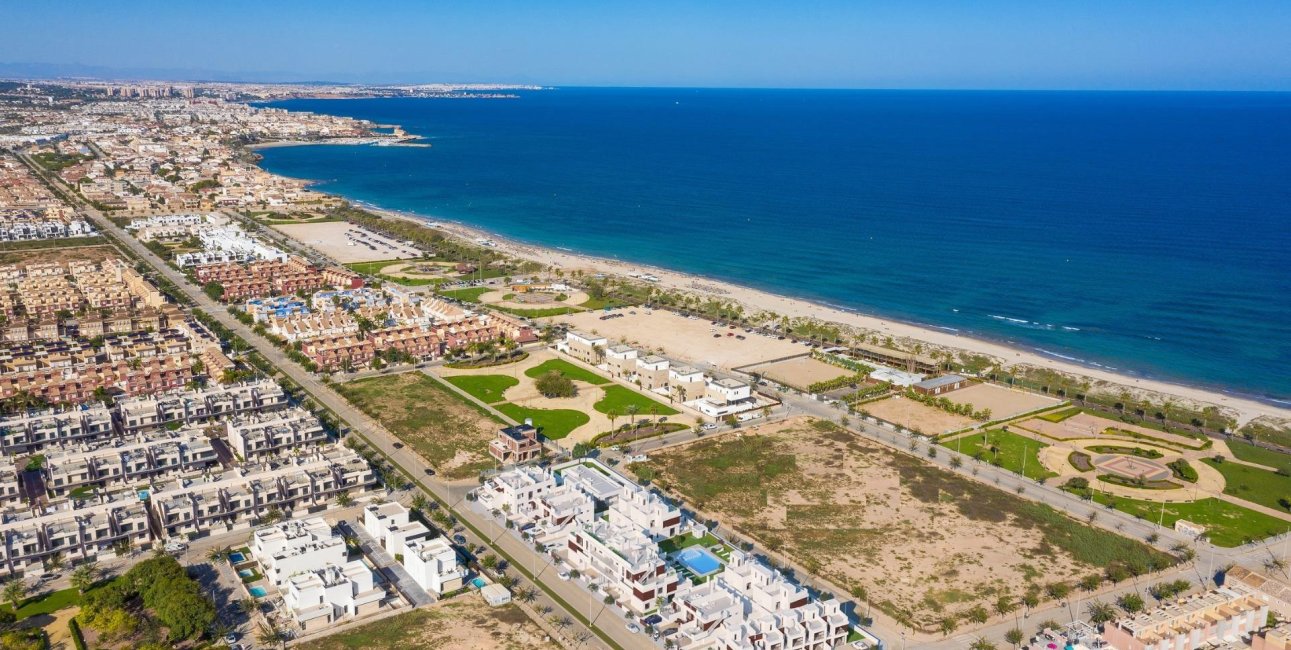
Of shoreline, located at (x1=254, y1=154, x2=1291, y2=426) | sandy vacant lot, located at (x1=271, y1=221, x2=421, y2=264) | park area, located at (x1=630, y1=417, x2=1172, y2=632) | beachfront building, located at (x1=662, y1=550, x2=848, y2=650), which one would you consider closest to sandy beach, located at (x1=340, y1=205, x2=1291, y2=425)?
shoreline, located at (x1=254, y1=154, x2=1291, y2=426)

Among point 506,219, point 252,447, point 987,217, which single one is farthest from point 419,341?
point 987,217

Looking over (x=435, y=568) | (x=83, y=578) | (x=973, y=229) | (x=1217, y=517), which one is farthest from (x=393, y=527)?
(x=973, y=229)

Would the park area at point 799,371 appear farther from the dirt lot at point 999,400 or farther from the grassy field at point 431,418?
the grassy field at point 431,418

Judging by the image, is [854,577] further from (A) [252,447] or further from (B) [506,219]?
(B) [506,219]

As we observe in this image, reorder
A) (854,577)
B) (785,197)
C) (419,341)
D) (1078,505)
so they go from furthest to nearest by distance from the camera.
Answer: (785,197), (419,341), (1078,505), (854,577)

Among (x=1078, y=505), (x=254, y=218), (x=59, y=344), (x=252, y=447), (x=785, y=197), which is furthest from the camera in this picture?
(x=785, y=197)

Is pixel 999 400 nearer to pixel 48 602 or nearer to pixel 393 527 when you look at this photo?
pixel 393 527

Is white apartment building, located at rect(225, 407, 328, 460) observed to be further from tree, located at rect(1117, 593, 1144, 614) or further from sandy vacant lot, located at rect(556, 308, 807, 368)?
tree, located at rect(1117, 593, 1144, 614)
